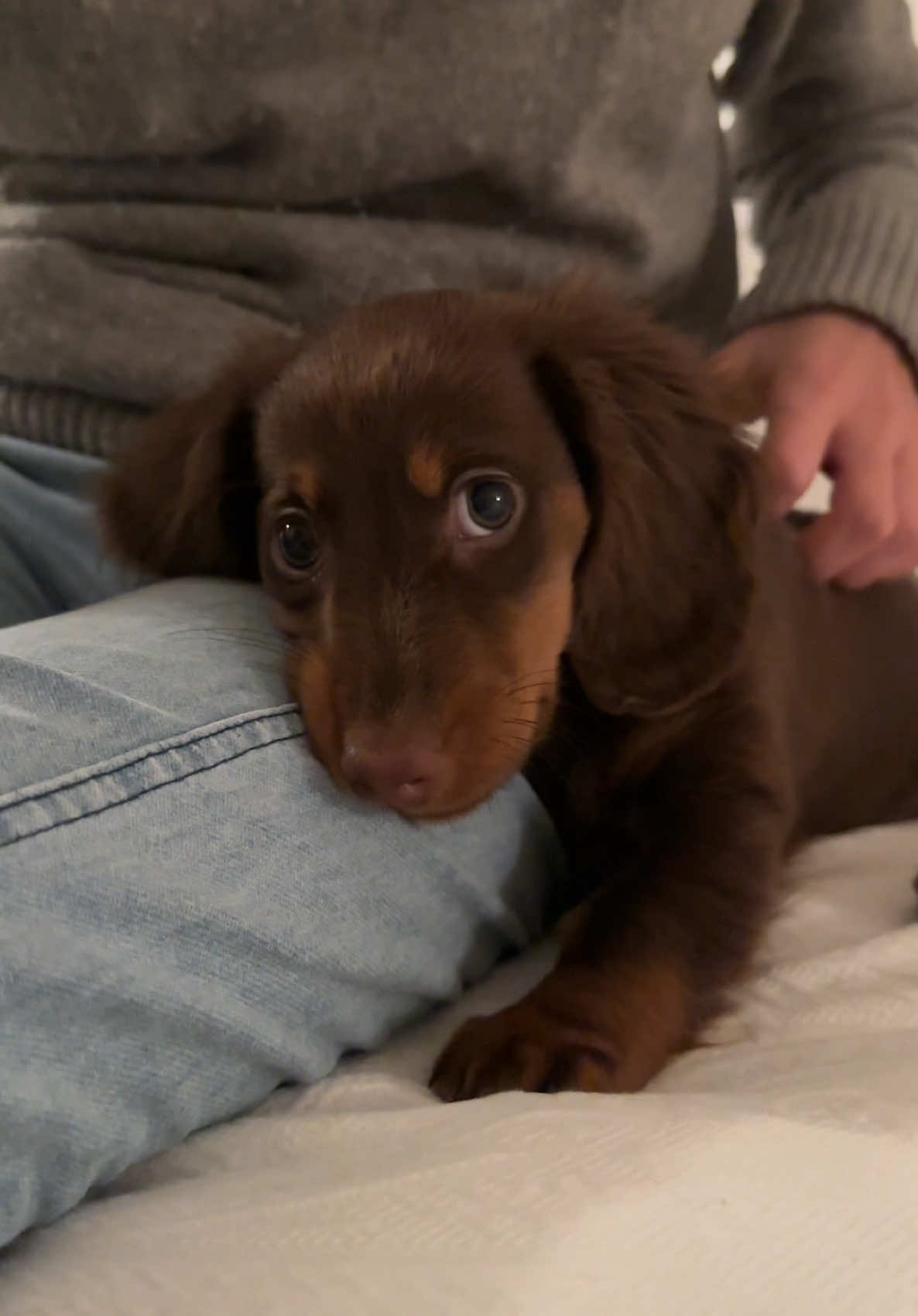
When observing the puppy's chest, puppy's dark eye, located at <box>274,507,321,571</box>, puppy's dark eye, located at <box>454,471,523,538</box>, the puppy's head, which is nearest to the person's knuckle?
the puppy's head

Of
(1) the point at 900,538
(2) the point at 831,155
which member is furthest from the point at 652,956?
(2) the point at 831,155

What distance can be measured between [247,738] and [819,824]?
0.72m

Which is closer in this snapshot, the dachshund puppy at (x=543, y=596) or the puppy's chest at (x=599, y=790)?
the dachshund puppy at (x=543, y=596)

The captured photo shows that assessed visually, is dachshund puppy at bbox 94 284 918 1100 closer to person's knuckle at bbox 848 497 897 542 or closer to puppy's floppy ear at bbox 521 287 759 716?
puppy's floppy ear at bbox 521 287 759 716

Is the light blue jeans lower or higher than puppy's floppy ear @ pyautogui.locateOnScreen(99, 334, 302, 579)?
lower

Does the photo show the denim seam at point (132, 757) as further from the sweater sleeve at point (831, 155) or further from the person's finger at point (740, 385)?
the sweater sleeve at point (831, 155)

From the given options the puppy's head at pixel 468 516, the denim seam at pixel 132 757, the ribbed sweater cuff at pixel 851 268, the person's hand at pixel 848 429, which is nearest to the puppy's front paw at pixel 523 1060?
the puppy's head at pixel 468 516

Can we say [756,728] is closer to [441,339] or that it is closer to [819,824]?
[819,824]

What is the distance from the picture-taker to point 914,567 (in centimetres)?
143

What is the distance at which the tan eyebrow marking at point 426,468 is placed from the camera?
2.94ft

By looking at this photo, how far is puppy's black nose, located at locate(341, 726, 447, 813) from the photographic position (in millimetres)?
777

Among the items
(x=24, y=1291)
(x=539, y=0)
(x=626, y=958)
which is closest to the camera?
(x=24, y=1291)

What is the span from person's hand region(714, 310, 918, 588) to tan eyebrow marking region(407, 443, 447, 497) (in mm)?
458

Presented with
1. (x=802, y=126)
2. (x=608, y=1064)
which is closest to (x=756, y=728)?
(x=608, y=1064)
